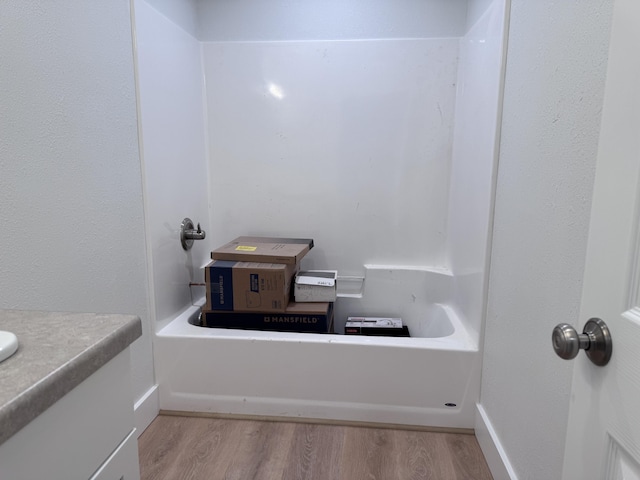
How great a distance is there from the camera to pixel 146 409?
66.9 inches

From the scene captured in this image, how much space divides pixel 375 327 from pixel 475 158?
940mm

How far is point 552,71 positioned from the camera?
106cm

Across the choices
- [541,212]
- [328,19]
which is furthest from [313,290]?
[328,19]

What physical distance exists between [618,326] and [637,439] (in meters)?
0.13

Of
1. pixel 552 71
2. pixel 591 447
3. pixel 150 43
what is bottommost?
pixel 591 447

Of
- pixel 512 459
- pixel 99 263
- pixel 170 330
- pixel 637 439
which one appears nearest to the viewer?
pixel 637 439

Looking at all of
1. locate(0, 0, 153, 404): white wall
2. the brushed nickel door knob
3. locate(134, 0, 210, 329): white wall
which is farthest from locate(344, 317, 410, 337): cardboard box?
the brushed nickel door knob

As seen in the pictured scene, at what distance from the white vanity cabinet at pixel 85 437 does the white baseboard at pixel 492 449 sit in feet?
3.70

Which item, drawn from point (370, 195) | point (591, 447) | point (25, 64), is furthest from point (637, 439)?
point (370, 195)

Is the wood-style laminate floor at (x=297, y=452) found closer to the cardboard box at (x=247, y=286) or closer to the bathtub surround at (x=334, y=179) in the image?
the bathtub surround at (x=334, y=179)

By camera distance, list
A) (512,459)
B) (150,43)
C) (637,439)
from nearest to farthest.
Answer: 1. (637,439)
2. (512,459)
3. (150,43)

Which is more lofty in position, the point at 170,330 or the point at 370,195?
the point at 370,195

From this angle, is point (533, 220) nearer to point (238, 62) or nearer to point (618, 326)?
point (618, 326)

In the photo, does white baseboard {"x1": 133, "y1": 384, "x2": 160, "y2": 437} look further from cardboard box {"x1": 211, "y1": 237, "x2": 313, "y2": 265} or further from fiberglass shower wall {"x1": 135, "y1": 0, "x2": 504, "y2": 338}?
A: cardboard box {"x1": 211, "y1": 237, "x2": 313, "y2": 265}
